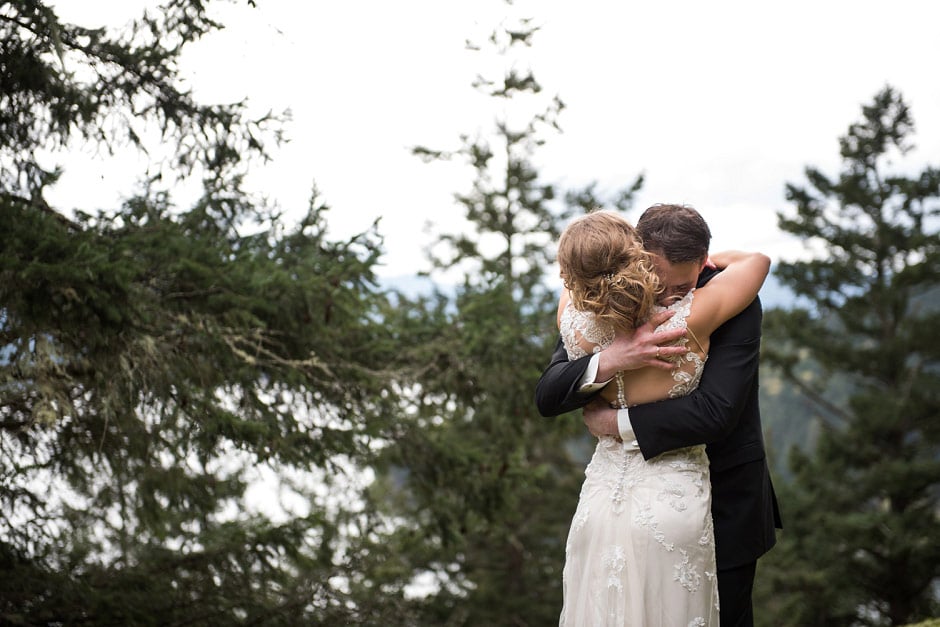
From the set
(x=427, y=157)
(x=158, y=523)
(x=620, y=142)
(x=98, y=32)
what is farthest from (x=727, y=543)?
(x=620, y=142)

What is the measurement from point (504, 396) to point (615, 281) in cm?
475

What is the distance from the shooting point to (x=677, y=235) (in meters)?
2.86

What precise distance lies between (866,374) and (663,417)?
689 inches

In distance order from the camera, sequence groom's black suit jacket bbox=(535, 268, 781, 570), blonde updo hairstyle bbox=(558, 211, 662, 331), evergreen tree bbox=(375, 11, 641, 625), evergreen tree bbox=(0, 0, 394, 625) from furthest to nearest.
Result: 1. evergreen tree bbox=(375, 11, 641, 625)
2. evergreen tree bbox=(0, 0, 394, 625)
3. groom's black suit jacket bbox=(535, 268, 781, 570)
4. blonde updo hairstyle bbox=(558, 211, 662, 331)

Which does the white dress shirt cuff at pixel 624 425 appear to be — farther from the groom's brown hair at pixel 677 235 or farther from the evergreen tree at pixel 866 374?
the evergreen tree at pixel 866 374

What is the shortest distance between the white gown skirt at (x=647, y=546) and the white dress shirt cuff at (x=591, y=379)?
23 centimetres

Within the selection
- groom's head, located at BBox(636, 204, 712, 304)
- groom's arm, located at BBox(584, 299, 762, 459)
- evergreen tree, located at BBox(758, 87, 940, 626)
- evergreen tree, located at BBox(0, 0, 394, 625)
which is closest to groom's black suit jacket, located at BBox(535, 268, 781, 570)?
groom's arm, located at BBox(584, 299, 762, 459)

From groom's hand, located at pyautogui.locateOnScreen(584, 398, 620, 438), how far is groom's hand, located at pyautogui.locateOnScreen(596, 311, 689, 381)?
0.48 ft

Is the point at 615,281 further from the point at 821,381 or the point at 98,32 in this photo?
the point at 821,381

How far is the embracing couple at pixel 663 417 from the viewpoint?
2818 millimetres

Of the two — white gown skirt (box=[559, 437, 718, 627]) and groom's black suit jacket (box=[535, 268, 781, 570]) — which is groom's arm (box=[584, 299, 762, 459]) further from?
white gown skirt (box=[559, 437, 718, 627])

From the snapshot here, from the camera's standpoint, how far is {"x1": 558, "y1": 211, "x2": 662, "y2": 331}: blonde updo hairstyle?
8.96 ft

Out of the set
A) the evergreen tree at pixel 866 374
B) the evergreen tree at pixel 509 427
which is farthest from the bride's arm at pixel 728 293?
the evergreen tree at pixel 866 374

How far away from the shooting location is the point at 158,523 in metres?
6.48
